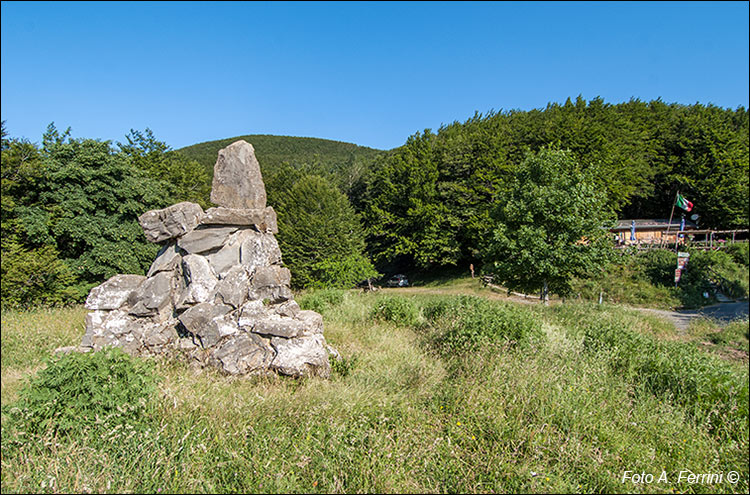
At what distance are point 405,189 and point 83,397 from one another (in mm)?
31659

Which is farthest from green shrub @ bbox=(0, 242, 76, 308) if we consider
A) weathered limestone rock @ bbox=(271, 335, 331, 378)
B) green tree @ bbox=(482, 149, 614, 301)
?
green tree @ bbox=(482, 149, 614, 301)

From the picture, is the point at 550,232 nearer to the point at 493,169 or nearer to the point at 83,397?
the point at 83,397

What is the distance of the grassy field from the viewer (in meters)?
3.36

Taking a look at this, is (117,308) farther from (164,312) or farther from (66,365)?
(66,365)

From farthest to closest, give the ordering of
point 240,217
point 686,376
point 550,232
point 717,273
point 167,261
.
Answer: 1. point 550,232
2. point 240,217
3. point 167,261
4. point 686,376
5. point 717,273

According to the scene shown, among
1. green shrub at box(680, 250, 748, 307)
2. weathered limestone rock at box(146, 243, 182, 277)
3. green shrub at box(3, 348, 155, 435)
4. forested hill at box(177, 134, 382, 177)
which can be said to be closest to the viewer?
green shrub at box(680, 250, 748, 307)

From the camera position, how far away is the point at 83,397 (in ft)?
12.6

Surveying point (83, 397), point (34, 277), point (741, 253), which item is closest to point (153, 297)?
point (83, 397)

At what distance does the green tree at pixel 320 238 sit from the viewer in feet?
87.4

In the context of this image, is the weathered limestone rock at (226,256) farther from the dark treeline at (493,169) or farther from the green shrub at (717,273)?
the dark treeline at (493,169)

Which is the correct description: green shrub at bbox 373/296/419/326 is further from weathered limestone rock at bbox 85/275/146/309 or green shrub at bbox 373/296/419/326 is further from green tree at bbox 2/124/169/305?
green tree at bbox 2/124/169/305

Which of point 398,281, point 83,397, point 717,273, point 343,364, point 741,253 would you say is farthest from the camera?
point 398,281

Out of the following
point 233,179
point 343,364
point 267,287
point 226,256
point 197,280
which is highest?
point 233,179

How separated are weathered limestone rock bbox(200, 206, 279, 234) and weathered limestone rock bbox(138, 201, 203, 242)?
27 centimetres
